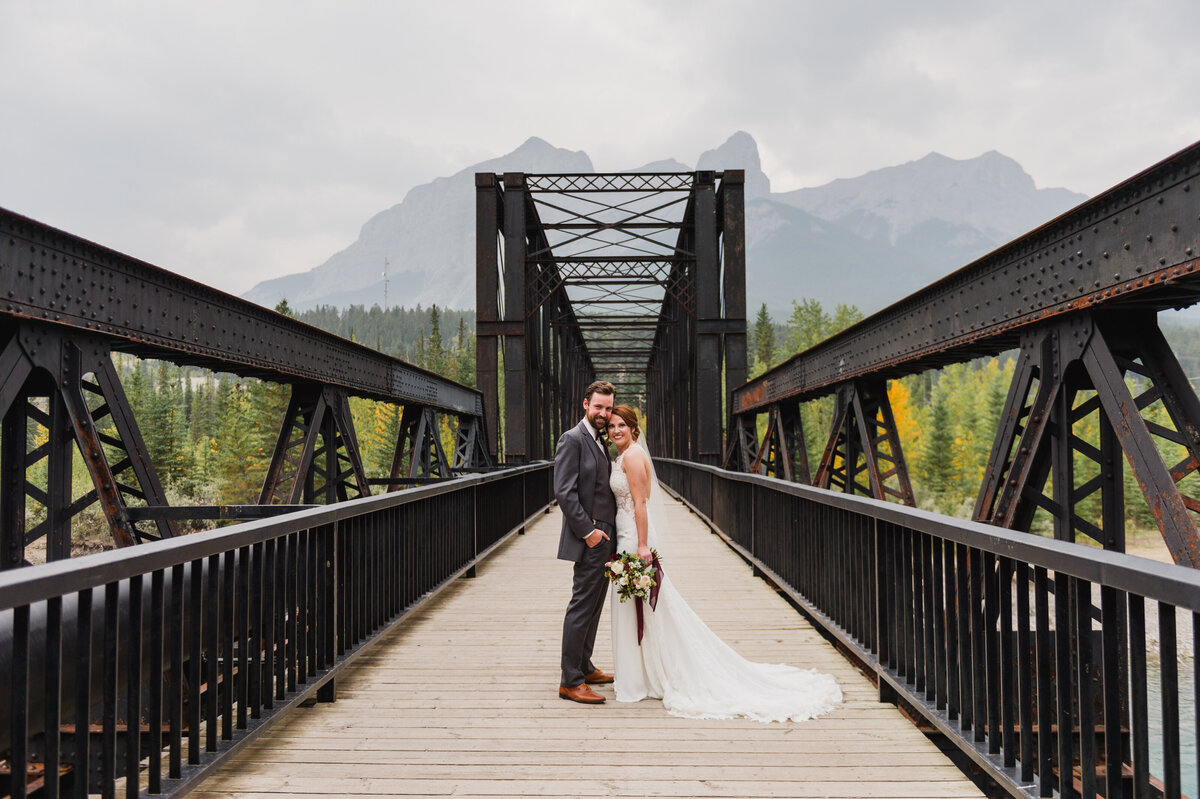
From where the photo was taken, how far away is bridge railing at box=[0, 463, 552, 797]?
225 cm

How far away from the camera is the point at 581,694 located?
4348mm

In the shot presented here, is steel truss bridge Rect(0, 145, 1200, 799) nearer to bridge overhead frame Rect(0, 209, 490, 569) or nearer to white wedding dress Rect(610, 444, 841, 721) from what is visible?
bridge overhead frame Rect(0, 209, 490, 569)

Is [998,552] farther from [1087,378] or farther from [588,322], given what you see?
[588,322]

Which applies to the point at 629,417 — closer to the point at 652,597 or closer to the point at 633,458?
the point at 633,458

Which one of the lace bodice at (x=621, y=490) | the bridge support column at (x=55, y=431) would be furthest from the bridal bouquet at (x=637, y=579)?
the bridge support column at (x=55, y=431)

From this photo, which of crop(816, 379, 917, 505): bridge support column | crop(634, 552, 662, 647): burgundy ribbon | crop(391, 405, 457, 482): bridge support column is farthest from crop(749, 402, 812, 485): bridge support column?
crop(634, 552, 662, 647): burgundy ribbon

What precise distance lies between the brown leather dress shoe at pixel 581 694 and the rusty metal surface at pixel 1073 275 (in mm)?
3275

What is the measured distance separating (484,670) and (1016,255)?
424 centimetres

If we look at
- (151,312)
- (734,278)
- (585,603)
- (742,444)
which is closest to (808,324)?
(734,278)

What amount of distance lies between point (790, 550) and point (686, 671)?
2.72 meters

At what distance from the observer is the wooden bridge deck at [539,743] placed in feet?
10.8

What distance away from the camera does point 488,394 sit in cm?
1919

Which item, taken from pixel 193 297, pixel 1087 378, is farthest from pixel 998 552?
pixel 193 297

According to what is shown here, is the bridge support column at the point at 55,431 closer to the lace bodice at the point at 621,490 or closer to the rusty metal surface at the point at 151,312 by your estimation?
the rusty metal surface at the point at 151,312
